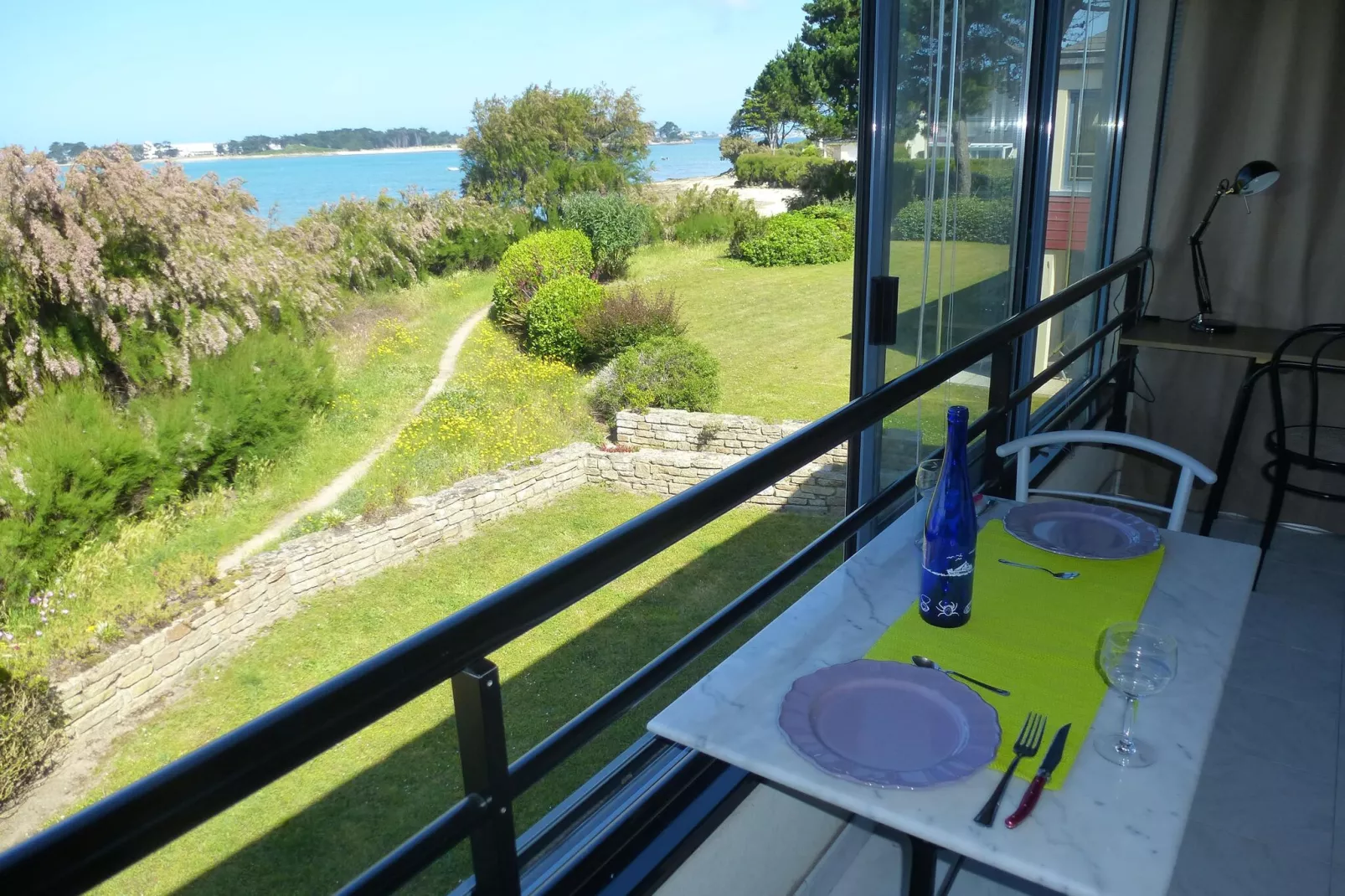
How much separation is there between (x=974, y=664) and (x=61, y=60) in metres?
15.7

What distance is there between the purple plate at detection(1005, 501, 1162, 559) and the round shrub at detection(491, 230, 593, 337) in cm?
905

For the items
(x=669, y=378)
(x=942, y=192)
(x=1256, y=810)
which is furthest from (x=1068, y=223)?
(x=669, y=378)

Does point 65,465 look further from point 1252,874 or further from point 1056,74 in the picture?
point 1252,874

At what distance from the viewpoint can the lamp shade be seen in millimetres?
2635

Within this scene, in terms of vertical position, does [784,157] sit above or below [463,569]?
above

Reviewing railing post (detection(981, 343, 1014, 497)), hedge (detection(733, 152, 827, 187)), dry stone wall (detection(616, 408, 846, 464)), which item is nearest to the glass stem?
railing post (detection(981, 343, 1014, 497))

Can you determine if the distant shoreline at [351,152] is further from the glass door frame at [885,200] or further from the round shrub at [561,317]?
the glass door frame at [885,200]

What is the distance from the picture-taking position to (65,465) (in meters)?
6.09

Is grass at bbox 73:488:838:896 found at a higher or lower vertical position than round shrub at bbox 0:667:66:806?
lower

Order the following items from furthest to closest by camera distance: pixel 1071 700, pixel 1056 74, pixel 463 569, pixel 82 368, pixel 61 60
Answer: pixel 61 60
pixel 82 368
pixel 463 569
pixel 1056 74
pixel 1071 700

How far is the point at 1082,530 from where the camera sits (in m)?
1.28

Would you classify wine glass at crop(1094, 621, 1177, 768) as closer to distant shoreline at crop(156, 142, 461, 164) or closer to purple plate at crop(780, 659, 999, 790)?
purple plate at crop(780, 659, 999, 790)

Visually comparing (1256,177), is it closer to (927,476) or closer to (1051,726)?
(927,476)

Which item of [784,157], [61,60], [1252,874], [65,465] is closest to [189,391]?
[65,465]
